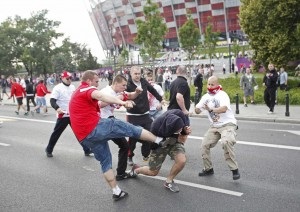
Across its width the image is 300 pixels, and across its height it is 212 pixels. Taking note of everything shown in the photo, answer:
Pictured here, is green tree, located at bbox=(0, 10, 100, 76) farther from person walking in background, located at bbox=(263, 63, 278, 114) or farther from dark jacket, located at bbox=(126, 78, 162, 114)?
dark jacket, located at bbox=(126, 78, 162, 114)

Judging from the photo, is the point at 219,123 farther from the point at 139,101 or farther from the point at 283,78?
the point at 283,78

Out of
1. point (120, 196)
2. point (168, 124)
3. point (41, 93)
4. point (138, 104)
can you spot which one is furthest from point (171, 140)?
point (41, 93)

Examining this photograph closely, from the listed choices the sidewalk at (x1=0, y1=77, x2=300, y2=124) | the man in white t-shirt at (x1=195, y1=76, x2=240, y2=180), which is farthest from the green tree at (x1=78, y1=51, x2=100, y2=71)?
the man in white t-shirt at (x1=195, y1=76, x2=240, y2=180)

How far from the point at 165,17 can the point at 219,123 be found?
2984 inches

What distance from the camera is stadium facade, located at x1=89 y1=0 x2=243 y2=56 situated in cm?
7350

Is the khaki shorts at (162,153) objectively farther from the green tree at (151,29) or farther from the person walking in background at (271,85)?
the green tree at (151,29)

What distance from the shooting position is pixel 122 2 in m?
82.8

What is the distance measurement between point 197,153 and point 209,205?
3010 mm

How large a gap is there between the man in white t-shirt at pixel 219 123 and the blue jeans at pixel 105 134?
1.42 meters

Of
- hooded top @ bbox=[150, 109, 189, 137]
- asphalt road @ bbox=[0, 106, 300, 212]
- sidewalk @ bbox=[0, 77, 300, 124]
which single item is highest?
hooded top @ bbox=[150, 109, 189, 137]

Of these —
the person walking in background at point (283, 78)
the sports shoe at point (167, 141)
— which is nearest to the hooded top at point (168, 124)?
the sports shoe at point (167, 141)

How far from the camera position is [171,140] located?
5.42 meters

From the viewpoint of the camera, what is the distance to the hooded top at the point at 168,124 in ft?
17.0

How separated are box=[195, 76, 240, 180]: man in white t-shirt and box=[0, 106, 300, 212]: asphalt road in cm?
36
